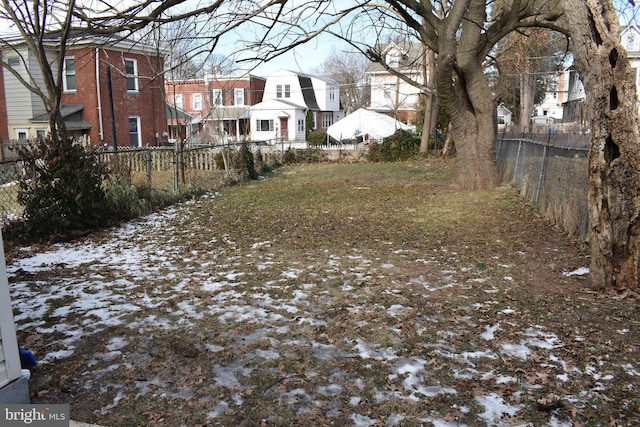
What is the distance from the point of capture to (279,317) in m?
4.67

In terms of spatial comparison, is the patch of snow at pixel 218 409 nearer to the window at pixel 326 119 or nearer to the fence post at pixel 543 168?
the fence post at pixel 543 168

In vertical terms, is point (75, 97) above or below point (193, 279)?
above

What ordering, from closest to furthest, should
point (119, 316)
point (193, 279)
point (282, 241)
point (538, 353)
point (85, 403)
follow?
point (85, 403)
point (538, 353)
point (119, 316)
point (193, 279)
point (282, 241)

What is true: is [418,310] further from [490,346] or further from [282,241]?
[282,241]

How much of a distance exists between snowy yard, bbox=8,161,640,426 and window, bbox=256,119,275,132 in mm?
33764

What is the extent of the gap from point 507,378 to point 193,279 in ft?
12.2

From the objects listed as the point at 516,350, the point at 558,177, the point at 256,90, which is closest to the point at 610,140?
the point at 516,350

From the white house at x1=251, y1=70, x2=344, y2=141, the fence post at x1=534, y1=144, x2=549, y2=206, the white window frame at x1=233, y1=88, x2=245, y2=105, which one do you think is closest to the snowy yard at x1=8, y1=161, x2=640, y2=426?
the fence post at x1=534, y1=144, x2=549, y2=206

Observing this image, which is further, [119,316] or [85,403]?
[119,316]

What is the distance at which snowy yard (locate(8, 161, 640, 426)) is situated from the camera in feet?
10.5

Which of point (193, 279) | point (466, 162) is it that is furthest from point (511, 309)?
point (466, 162)

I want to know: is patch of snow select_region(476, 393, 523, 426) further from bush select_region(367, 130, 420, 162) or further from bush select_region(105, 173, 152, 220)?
bush select_region(367, 130, 420, 162)

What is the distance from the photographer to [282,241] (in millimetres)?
7840

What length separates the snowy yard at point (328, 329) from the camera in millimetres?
3207
